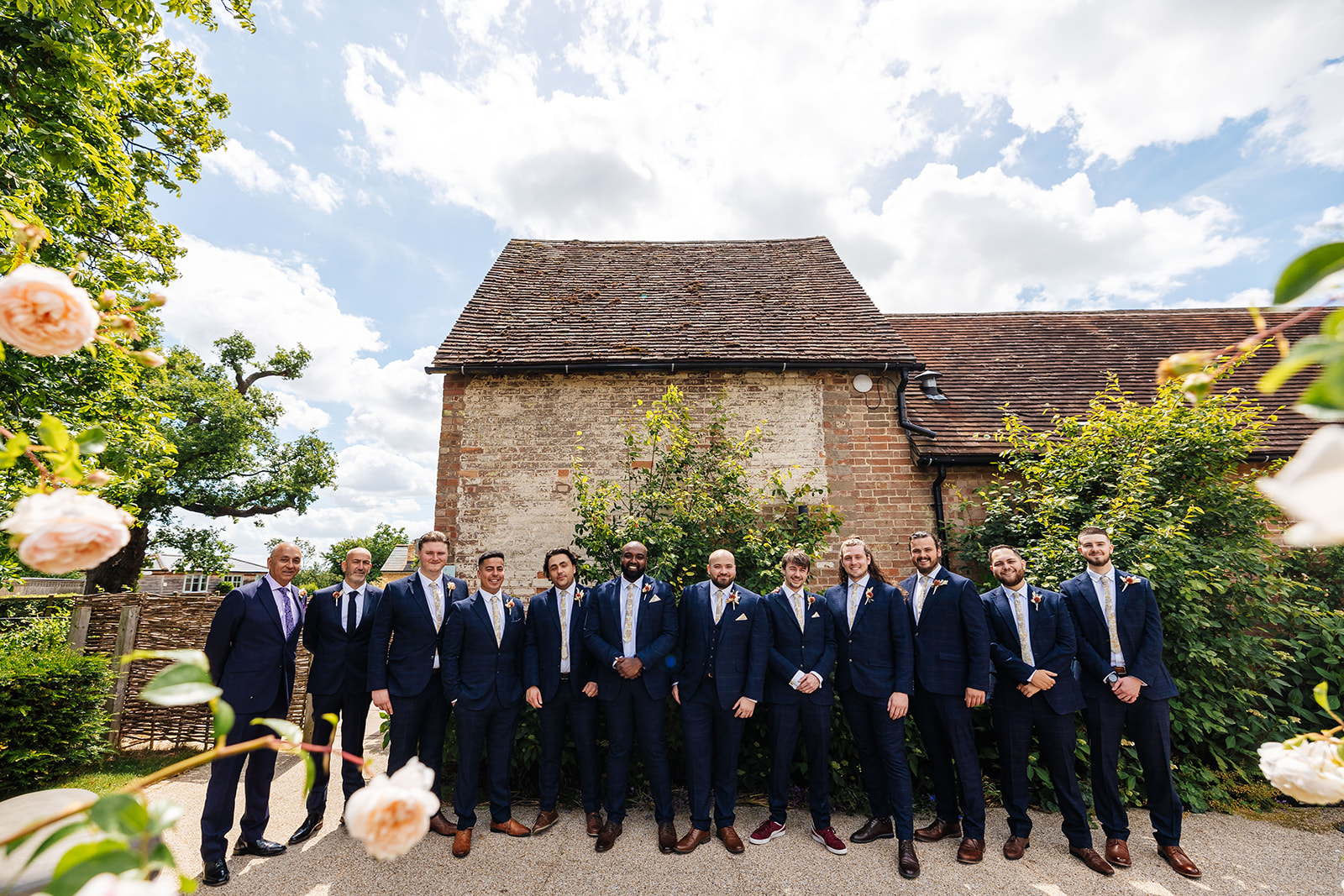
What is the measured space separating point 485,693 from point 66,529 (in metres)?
4.36

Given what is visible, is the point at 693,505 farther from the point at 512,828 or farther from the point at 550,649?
the point at 512,828

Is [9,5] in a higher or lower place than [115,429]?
higher

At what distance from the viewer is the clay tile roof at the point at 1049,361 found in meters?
9.02

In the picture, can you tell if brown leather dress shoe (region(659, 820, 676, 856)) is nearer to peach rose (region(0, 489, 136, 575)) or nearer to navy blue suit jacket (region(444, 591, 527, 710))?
navy blue suit jacket (region(444, 591, 527, 710))

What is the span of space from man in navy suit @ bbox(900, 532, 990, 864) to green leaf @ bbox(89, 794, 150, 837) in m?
5.02

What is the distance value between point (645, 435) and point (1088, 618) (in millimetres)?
5406

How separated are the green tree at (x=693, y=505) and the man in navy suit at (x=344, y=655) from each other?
Result: 2314 mm

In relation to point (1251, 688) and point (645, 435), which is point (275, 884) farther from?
point (1251, 688)

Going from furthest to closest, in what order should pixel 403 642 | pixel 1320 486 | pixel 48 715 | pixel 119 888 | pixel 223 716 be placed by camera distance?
pixel 48 715
pixel 403 642
pixel 223 716
pixel 119 888
pixel 1320 486

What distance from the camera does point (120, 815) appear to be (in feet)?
3.27

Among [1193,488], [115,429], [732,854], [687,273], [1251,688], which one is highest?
[687,273]

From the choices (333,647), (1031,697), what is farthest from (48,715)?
(1031,697)

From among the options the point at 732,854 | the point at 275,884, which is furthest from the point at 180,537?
the point at 732,854

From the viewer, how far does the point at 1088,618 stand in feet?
16.3
